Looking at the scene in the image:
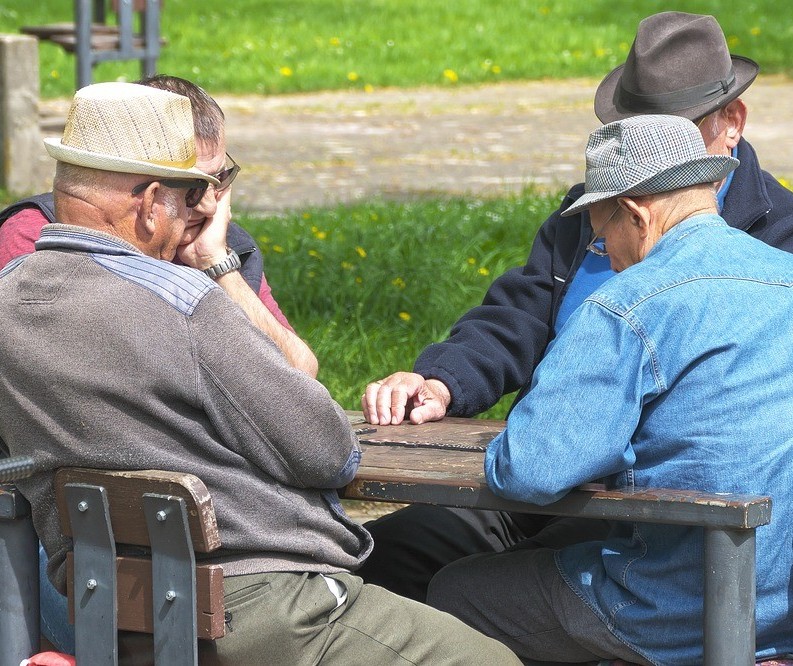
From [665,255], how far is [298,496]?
0.80m

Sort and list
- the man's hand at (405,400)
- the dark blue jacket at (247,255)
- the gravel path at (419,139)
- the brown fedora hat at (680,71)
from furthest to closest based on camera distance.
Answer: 1. the gravel path at (419,139)
2. the dark blue jacket at (247,255)
3. the brown fedora hat at (680,71)
4. the man's hand at (405,400)

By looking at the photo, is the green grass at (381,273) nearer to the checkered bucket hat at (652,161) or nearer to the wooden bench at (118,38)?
the wooden bench at (118,38)

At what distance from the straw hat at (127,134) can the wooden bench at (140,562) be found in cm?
56

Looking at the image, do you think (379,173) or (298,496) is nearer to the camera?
(298,496)

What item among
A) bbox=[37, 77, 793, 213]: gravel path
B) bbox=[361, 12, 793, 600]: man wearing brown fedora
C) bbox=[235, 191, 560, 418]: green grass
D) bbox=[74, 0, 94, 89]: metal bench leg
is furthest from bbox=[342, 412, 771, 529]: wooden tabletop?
bbox=[74, 0, 94, 89]: metal bench leg

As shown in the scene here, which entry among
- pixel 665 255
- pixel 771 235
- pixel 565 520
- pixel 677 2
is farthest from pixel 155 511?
pixel 677 2

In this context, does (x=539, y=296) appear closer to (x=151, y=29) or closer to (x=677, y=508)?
(x=677, y=508)

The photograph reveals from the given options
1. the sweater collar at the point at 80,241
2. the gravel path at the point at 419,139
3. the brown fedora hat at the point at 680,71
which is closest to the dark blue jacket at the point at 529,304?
the brown fedora hat at the point at 680,71

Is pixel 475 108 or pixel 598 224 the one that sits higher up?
pixel 598 224

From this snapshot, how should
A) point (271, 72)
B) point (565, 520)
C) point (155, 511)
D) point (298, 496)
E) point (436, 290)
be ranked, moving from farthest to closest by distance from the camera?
point (271, 72) → point (436, 290) → point (565, 520) → point (298, 496) → point (155, 511)

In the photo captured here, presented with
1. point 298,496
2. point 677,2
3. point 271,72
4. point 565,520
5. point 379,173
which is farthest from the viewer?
point 677,2

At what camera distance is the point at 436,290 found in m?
6.12

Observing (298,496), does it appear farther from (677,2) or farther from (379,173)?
(677,2)

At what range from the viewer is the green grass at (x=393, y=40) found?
14617 mm
